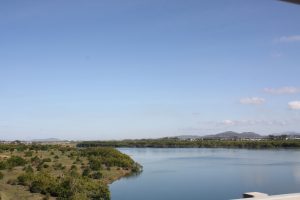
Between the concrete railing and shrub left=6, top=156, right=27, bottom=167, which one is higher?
the concrete railing

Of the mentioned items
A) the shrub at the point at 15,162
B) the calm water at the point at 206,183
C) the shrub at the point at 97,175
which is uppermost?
the shrub at the point at 15,162

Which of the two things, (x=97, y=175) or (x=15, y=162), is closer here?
(x=97, y=175)

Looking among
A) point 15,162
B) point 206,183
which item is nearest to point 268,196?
point 206,183

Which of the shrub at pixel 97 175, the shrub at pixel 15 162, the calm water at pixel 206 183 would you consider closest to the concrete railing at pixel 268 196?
the calm water at pixel 206 183

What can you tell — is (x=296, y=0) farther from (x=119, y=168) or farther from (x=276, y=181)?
(x=119, y=168)

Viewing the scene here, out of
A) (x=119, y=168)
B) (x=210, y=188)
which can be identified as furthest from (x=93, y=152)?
(x=210, y=188)

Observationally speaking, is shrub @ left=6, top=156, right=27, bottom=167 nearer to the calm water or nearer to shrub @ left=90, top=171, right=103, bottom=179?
shrub @ left=90, top=171, right=103, bottom=179

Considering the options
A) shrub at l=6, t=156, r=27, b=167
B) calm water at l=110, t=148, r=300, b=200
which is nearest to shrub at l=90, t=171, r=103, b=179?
calm water at l=110, t=148, r=300, b=200

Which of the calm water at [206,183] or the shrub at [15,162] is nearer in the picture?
the calm water at [206,183]

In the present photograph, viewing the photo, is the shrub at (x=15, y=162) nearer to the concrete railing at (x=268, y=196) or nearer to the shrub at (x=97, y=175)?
the shrub at (x=97, y=175)

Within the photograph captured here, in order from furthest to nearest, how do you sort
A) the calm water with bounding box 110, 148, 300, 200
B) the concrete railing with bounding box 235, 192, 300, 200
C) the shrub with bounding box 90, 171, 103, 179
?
the shrub with bounding box 90, 171, 103, 179 → the calm water with bounding box 110, 148, 300, 200 → the concrete railing with bounding box 235, 192, 300, 200

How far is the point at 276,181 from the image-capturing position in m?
30.9

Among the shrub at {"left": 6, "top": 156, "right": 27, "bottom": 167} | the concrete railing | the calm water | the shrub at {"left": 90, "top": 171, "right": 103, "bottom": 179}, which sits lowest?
the calm water

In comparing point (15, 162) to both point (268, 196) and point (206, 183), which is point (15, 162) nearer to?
point (206, 183)
